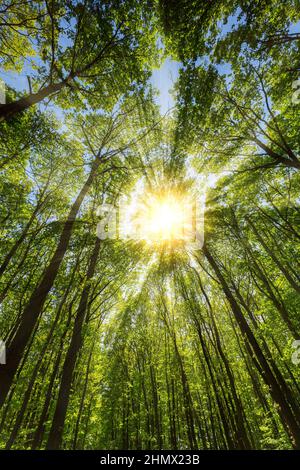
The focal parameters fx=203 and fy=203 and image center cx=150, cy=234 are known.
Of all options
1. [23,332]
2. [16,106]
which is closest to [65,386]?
[23,332]

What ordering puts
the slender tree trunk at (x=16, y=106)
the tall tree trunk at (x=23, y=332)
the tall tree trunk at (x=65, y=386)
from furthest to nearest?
the tall tree trunk at (x=65, y=386), the slender tree trunk at (x=16, y=106), the tall tree trunk at (x=23, y=332)

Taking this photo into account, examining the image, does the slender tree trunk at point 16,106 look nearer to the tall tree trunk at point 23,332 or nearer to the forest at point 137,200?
the forest at point 137,200

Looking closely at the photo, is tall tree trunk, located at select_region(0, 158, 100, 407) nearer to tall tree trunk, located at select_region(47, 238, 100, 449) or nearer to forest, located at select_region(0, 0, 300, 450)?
forest, located at select_region(0, 0, 300, 450)

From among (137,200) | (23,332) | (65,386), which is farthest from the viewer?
(137,200)

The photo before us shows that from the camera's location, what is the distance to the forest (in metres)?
6.06

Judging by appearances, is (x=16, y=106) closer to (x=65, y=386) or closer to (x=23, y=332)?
(x=23, y=332)

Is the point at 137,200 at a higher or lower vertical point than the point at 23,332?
higher

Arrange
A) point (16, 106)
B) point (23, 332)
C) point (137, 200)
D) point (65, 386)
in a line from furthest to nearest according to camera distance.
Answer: point (137, 200), point (65, 386), point (16, 106), point (23, 332)

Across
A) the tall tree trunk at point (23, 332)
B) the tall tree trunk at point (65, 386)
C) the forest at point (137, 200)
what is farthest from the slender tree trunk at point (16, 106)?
the tall tree trunk at point (65, 386)

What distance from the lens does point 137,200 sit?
11445mm

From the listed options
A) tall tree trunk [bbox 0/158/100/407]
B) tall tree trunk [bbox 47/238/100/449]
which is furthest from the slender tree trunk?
tall tree trunk [bbox 47/238/100/449]

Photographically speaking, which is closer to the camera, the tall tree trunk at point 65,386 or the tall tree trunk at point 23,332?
the tall tree trunk at point 23,332

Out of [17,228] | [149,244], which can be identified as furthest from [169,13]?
[17,228]

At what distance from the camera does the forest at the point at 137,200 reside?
606 cm
